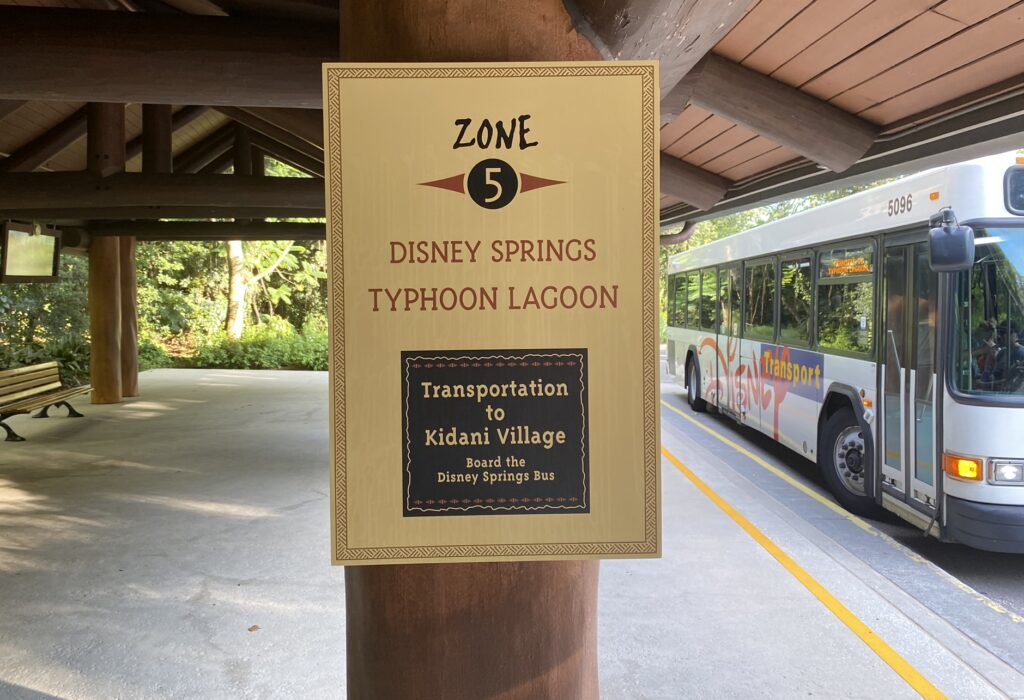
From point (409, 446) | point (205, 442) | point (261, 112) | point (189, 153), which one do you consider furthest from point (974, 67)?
point (189, 153)

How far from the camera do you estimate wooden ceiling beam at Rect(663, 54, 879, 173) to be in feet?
15.6

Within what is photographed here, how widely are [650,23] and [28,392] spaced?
11812 mm

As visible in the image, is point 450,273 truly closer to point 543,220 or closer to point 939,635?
point 543,220

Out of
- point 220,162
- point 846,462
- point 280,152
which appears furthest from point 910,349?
point 220,162

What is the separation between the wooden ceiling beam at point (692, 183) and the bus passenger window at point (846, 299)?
137 cm

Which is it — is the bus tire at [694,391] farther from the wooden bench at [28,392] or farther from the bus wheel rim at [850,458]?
the wooden bench at [28,392]

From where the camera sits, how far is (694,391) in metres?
14.1

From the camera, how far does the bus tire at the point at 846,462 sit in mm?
7453

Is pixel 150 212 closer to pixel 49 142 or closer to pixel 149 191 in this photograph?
pixel 49 142

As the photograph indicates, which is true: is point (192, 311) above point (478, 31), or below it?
above

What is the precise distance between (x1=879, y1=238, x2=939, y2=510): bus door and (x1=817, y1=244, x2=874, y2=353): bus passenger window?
34cm

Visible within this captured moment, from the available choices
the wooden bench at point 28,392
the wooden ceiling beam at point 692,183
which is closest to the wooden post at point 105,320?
the wooden bench at point 28,392

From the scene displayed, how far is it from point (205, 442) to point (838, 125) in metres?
8.60

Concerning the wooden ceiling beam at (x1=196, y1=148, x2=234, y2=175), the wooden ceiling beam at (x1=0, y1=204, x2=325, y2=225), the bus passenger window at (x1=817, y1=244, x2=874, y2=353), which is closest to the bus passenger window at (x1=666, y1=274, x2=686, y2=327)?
the bus passenger window at (x1=817, y1=244, x2=874, y2=353)
